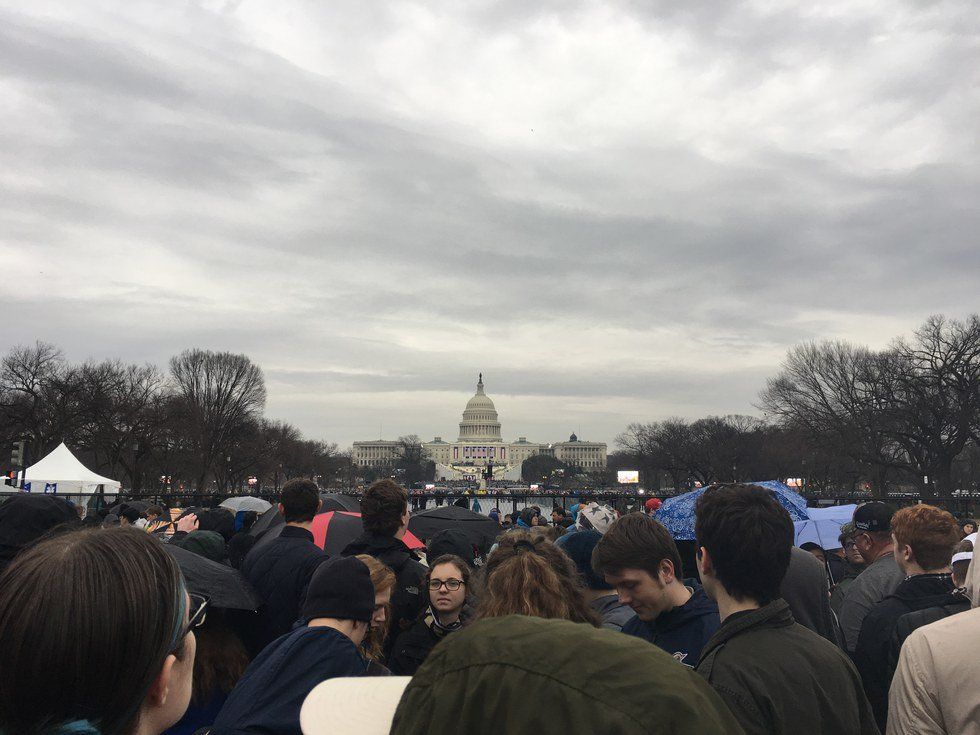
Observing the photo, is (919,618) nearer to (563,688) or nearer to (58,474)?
(563,688)

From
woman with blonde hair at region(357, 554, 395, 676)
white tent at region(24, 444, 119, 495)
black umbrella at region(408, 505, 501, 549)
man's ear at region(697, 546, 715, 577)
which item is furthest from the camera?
white tent at region(24, 444, 119, 495)

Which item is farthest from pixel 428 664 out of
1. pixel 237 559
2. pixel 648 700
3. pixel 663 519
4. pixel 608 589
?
pixel 663 519

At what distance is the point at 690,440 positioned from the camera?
87750mm

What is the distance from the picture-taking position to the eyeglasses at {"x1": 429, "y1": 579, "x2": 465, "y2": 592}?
509cm

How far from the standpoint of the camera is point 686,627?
12.9 ft

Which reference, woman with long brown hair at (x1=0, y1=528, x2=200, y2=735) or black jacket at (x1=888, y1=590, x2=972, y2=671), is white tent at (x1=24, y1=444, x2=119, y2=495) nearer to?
black jacket at (x1=888, y1=590, x2=972, y2=671)

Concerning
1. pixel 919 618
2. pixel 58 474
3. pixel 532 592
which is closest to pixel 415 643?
pixel 532 592

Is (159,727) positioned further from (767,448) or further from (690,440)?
(690,440)

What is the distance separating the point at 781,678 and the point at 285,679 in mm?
1801

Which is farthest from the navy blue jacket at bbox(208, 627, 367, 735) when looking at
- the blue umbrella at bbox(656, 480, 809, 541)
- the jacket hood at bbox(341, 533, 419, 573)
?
the blue umbrella at bbox(656, 480, 809, 541)

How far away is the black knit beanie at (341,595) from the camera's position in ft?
11.2

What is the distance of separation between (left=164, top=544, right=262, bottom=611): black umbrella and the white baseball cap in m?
2.48

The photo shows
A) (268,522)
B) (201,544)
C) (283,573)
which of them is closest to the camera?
(283,573)

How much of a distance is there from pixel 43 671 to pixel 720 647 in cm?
213
